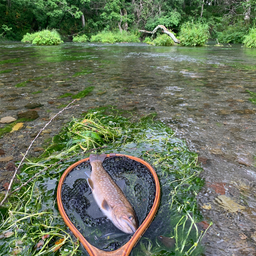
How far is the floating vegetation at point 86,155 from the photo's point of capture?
1.29 meters

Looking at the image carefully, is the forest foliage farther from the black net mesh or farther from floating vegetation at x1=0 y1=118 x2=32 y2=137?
the black net mesh

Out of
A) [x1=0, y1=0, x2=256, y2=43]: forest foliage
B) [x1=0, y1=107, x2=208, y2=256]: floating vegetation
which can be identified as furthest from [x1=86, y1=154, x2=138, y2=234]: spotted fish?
[x1=0, y1=0, x2=256, y2=43]: forest foliage

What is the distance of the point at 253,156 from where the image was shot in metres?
2.21

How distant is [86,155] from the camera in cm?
226

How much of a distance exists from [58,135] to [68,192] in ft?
3.87

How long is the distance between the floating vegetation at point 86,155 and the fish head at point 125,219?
0.37 feet

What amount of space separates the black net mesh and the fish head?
4 cm

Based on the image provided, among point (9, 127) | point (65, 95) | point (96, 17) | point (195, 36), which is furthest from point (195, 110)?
point (96, 17)

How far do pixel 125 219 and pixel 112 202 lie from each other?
0.57 ft

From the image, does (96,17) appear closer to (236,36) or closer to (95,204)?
(236,36)

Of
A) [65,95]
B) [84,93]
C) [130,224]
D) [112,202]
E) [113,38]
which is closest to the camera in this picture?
[130,224]

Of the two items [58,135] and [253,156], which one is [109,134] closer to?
[58,135]

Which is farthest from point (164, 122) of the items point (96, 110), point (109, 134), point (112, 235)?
point (112, 235)

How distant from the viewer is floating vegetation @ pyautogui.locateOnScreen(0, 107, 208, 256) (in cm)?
129
